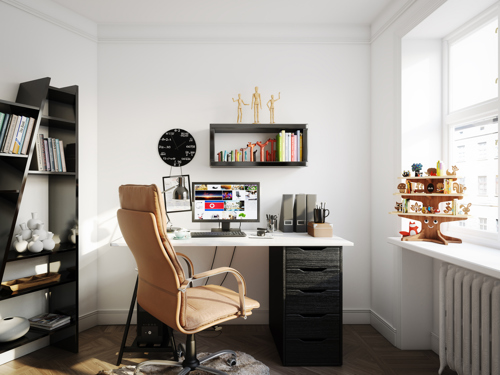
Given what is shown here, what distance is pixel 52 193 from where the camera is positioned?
2551 mm

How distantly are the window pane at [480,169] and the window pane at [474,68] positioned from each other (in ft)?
0.65

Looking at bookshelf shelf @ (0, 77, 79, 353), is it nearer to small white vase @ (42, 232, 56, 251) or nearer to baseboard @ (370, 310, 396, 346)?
small white vase @ (42, 232, 56, 251)

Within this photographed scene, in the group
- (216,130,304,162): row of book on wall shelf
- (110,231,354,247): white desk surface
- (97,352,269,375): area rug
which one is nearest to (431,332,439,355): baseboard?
(110,231,354,247): white desk surface

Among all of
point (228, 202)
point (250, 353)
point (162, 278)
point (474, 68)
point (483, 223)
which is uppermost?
point (474, 68)

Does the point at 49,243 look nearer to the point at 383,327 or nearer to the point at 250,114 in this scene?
the point at 250,114

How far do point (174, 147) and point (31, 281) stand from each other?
5.05 ft

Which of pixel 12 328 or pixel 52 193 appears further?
pixel 52 193

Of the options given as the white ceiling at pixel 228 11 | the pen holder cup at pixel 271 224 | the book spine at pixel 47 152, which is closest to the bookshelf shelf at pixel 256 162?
the pen holder cup at pixel 271 224

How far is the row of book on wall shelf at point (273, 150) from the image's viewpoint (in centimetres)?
282

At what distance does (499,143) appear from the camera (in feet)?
6.33

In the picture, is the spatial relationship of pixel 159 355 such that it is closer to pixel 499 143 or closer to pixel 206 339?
pixel 206 339

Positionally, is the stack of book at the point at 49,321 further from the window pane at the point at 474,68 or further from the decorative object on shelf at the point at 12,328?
the window pane at the point at 474,68

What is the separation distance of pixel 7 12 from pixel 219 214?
2245 millimetres

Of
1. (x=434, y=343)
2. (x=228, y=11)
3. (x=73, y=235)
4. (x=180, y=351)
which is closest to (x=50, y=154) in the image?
(x=73, y=235)
